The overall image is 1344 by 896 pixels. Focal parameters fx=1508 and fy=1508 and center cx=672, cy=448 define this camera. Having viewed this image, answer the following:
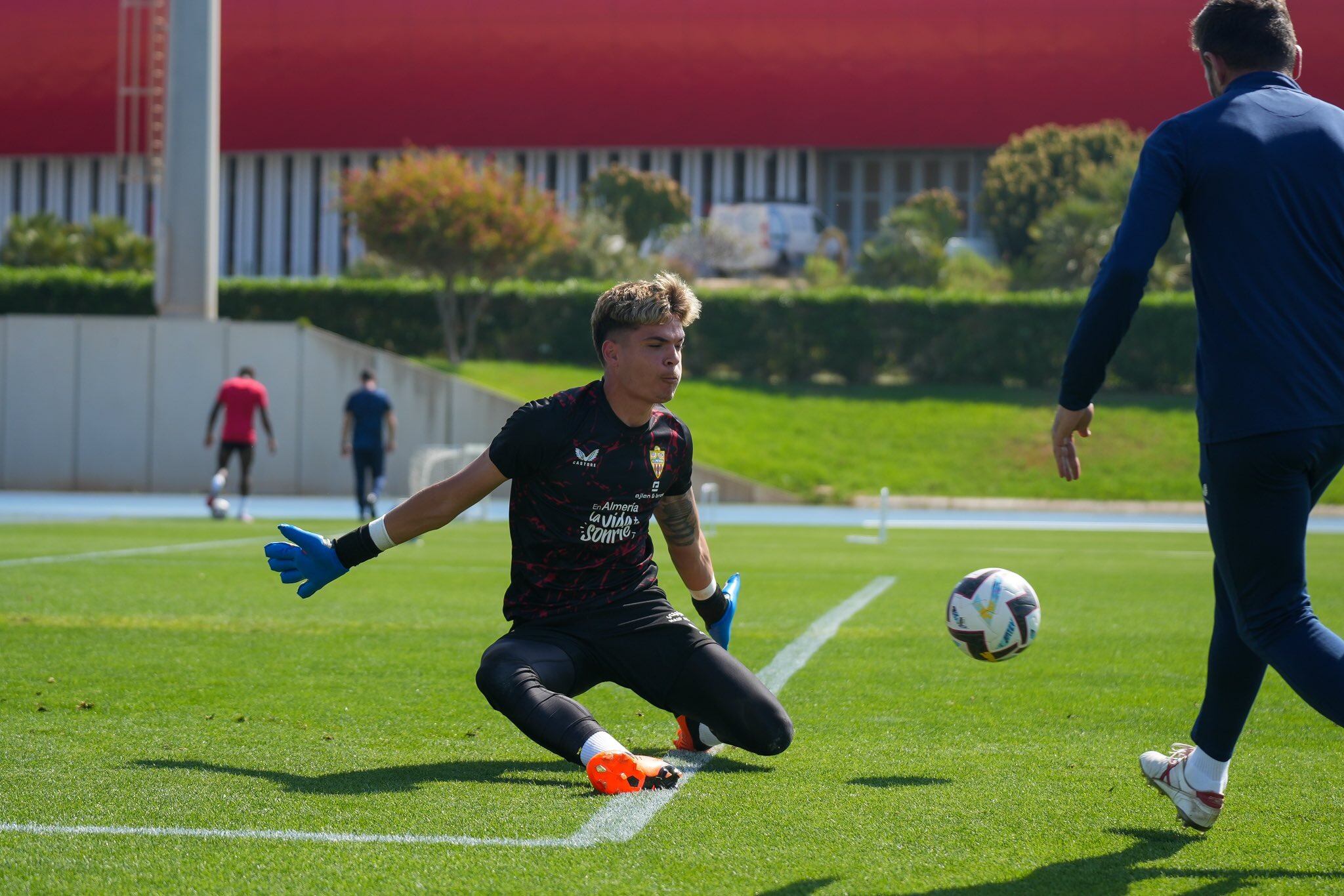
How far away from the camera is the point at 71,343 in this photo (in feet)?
93.0

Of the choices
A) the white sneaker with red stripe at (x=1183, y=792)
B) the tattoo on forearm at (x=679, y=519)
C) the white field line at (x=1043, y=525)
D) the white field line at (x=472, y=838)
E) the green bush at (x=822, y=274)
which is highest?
the green bush at (x=822, y=274)

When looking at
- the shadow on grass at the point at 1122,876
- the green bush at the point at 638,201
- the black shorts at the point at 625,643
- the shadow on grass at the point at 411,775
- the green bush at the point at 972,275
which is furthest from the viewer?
the green bush at the point at 638,201

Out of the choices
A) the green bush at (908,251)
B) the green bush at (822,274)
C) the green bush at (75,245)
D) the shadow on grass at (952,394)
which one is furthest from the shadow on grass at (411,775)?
the green bush at (75,245)

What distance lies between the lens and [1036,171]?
4853 cm

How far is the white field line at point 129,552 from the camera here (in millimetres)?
13000

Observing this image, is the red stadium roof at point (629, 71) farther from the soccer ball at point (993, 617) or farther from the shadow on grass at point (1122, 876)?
the shadow on grass at point (1122, 876)

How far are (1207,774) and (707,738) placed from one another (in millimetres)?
1829

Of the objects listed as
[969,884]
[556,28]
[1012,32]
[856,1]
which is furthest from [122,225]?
[969,884]

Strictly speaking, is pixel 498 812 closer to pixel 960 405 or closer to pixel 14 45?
pixel 960 405

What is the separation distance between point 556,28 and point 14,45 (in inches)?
787

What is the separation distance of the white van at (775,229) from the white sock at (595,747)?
47.8 m

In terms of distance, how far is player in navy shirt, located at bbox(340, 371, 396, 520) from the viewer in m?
19.7

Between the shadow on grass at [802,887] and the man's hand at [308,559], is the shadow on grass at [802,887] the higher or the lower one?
the lower one

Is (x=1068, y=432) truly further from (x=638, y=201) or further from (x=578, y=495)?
(x=638, y=201)
